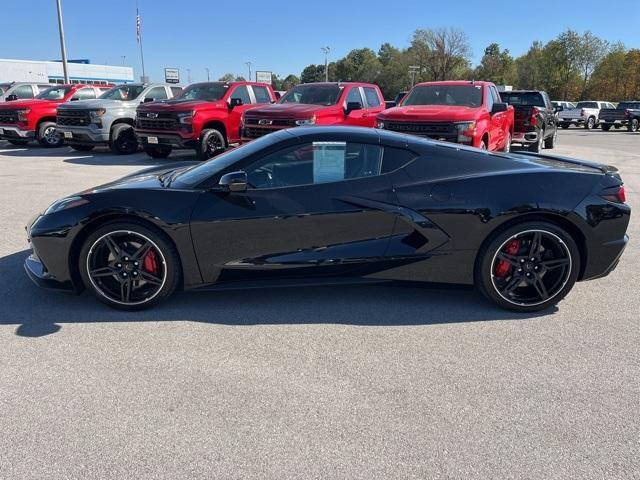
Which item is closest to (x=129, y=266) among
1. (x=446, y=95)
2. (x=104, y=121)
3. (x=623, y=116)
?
(x=446, y=95)

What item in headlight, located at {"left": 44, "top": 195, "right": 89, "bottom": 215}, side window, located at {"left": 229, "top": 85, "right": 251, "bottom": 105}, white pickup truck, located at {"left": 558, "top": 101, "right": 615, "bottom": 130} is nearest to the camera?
headlight, located at {"left": 44, "top": 195, "right": 89, "bottom": 215}

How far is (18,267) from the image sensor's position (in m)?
4.76

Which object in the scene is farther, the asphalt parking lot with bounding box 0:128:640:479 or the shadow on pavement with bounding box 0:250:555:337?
the shadow on pavement with bounding box 0:250:555:337

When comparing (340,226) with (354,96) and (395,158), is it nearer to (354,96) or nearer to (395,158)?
(395,158)

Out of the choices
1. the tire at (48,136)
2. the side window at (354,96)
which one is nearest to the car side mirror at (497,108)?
the side window at (354,96)

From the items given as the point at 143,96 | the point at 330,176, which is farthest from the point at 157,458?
the point at 143,96

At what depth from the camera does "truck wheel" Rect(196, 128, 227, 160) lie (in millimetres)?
12078

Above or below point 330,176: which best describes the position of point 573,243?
below

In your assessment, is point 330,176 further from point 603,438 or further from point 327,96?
point 327,96

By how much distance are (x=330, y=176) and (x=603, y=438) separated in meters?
2.38

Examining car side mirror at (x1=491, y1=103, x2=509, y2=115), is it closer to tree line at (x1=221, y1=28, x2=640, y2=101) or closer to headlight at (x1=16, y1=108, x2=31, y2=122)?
headlight at (x1=16, y1=108, x2=31, y2=122)

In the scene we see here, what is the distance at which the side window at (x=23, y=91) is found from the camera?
59.9 feet

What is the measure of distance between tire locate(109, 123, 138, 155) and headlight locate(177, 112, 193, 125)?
106 inches

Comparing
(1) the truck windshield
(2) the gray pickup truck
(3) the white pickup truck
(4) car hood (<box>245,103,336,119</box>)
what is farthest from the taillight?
(3) the white pickup truck
